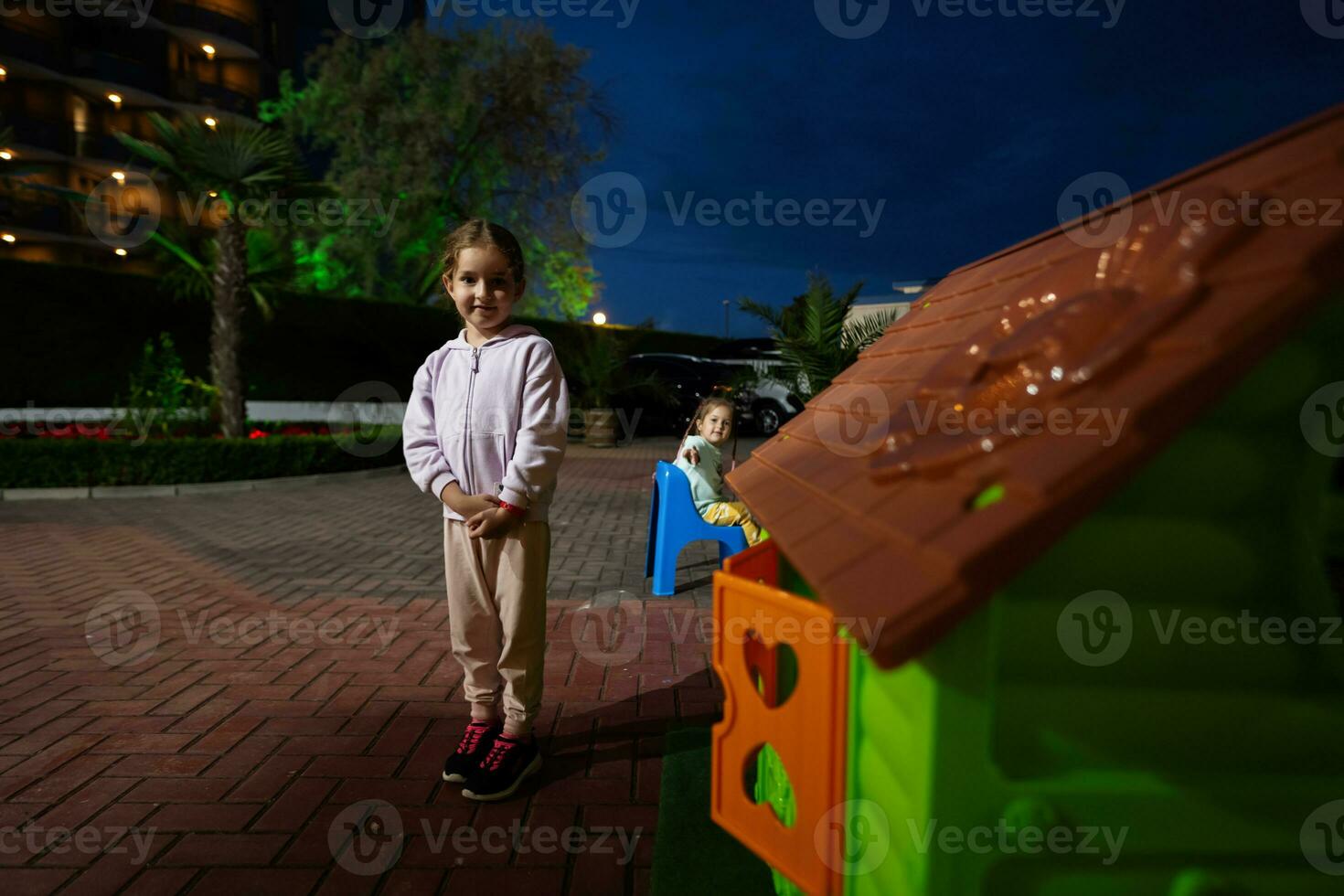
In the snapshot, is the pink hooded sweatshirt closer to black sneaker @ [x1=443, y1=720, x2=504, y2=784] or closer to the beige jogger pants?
the beige jogger pants

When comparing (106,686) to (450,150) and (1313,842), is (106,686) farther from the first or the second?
(450,150)

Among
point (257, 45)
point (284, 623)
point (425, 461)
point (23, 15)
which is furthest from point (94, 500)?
point (257, 45)

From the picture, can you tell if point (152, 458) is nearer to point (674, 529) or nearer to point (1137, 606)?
point (674, 529)

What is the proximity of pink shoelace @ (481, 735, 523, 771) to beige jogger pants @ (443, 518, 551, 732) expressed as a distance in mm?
56

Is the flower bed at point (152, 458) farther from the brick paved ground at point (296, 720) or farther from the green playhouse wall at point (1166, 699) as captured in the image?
the green playhouse wall at point (1166, 699)

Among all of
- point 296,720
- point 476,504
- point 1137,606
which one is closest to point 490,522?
point 476,504

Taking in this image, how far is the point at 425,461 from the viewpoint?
2.61 metres

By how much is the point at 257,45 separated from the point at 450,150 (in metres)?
17.0

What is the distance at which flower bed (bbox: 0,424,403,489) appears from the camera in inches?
353

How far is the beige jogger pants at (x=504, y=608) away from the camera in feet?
8.40

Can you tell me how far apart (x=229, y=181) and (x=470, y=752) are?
33.4 ft

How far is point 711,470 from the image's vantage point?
493 centimetres

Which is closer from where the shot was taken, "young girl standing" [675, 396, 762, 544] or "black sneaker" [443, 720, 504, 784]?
"black sneaker" [443, 720, 504, 784]

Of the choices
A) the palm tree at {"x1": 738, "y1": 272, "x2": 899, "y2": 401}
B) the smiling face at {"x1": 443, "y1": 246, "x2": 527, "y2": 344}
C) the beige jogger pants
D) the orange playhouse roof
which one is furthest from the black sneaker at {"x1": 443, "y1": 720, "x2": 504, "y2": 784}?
the palm tree at {"x1": 738, "y1": 272, "x2": 899, "y2": 401}
